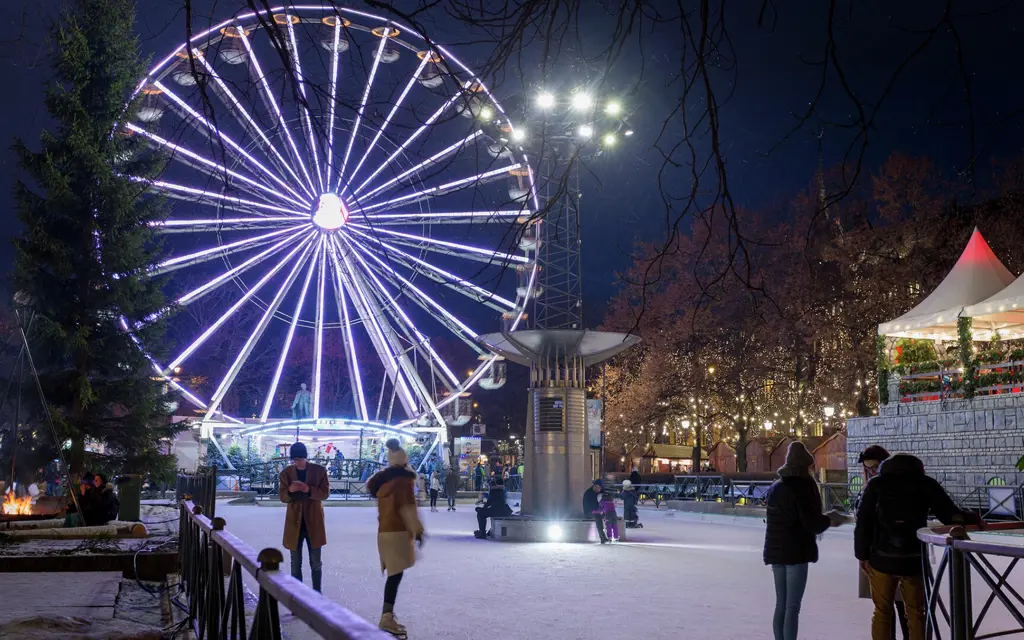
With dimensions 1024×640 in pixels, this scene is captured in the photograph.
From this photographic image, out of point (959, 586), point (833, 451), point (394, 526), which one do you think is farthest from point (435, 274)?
point (833, 451)

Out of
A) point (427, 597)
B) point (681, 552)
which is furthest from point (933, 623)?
point (681, 552)

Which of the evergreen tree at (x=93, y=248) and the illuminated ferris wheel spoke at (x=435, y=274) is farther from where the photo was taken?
the evergreen tree at (x=93, y=248)

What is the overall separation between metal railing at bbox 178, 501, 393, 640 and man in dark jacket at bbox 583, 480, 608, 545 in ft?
38.3

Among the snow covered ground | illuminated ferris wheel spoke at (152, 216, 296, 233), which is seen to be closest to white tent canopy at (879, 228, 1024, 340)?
the snow covered ground

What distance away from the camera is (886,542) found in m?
6.33

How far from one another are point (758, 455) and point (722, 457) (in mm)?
3565

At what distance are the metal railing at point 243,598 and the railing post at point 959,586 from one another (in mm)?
3620

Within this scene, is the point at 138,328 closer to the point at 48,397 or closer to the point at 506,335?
the point at 48,397

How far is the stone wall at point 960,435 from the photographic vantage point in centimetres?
2317

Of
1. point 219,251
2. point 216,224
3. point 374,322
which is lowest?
point 374,322

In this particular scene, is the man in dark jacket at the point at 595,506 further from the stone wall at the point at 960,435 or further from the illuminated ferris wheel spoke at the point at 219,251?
the illuminated ferris wheel spoke at the point at 219,251

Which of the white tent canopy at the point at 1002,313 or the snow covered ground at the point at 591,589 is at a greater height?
the white tent canopy at the point at 1002,313

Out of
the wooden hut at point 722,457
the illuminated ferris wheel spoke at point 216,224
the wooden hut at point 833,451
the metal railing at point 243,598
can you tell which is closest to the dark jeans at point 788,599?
the metal railing at point 243,598

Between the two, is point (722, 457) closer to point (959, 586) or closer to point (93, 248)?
point (93, 248)
